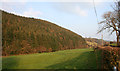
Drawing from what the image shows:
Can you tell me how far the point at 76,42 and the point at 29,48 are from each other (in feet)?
61.0

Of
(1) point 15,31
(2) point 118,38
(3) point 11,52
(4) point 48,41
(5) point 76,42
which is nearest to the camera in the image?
(3) point 11,52

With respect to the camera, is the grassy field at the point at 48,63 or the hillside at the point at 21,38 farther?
the hillside at the point at 21,38

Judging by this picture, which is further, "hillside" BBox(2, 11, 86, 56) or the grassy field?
"hillside" BBox(2, 11, 86, 56)

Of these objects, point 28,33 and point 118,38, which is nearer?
point 28,33

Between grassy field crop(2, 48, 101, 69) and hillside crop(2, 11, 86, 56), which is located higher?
hillside crop(2, 11, 86, 56)

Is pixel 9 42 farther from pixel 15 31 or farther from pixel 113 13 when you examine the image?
pixel 113 13

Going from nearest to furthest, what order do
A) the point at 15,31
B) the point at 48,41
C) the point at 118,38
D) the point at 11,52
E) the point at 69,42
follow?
the point at 11,52, the point at 15,31, the point at 48,41, the point at 118,38, the point at 69,42

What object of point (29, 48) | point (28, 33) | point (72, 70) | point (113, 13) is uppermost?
point (113, 13)

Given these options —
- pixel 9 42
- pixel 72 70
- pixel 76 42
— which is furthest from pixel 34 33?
pixel 76 42

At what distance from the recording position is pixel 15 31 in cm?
1562

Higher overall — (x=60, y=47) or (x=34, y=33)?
(x=34, y=33)

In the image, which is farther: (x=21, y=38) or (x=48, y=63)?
(x=21, y=38)

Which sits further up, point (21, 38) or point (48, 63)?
point (21, 38)

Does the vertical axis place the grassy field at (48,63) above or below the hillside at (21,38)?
below
